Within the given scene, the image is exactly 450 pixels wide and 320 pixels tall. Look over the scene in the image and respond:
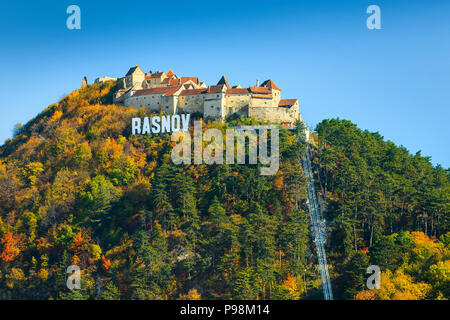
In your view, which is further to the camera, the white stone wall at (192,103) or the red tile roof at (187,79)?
the red tile roof at (187,79)

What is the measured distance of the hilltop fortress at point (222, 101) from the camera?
85.6 meters

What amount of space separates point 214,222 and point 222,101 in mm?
25599

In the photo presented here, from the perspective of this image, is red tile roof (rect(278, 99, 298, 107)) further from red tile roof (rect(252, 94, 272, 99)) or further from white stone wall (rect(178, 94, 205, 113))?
white stone wall (rect(178, 94, 205, 113))

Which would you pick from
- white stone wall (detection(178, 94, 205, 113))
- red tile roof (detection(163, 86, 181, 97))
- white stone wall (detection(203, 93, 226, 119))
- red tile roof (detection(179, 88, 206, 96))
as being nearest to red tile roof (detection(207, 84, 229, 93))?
white stone wall (detection(203, 93, 226, 119))

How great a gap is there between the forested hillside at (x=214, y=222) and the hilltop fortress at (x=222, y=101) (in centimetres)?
380

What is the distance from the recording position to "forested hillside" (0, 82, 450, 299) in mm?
61719

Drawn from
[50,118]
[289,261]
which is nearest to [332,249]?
[289,261]

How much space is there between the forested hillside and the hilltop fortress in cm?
380

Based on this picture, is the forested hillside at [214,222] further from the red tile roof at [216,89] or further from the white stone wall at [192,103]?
the red tile roof at [216,89]

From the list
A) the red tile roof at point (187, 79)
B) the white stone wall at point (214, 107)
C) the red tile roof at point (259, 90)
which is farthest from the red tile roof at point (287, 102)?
the red tile roof at point (187, 79)
